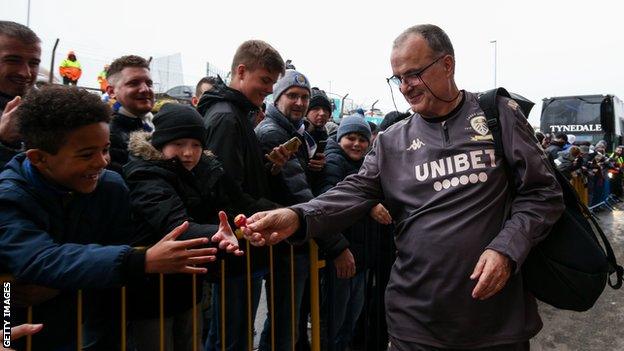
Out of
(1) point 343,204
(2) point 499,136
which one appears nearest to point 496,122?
(2) point 499,136

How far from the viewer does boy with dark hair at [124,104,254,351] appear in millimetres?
2064

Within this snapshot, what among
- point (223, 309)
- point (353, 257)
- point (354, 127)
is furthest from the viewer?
point (354, 127)

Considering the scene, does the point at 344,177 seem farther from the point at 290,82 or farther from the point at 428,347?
the point at 428,347

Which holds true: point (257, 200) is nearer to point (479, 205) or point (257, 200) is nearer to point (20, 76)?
point (479, 205)

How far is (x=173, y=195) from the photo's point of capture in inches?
82.7

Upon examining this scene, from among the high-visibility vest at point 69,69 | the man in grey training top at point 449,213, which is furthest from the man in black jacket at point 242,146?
the high-visibility vest at point 69,69

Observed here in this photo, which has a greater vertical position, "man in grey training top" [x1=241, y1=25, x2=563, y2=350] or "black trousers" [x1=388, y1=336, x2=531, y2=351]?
"man in grey training top" [x1=241, y1=25, x2=563, y2=350]

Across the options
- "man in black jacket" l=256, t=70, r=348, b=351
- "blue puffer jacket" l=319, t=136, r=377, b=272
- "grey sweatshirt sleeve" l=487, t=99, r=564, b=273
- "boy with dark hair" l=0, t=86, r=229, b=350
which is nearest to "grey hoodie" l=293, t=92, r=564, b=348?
"grey sweatshirt sleeve" l=487, t=99, r=564, b=273

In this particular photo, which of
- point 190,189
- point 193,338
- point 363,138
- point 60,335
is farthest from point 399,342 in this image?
point 363,138

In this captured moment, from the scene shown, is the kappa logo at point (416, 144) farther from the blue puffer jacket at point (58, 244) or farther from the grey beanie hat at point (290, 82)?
the grey beanie hat at point (290, 82)

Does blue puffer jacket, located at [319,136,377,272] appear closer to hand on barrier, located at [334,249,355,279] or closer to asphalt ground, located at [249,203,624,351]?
hand on barrier, located at [334,249,355,279]

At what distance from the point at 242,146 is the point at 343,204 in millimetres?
812

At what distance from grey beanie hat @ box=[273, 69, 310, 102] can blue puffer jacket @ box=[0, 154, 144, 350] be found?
1704 mm

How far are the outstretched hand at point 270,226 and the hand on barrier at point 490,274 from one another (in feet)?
2.68
